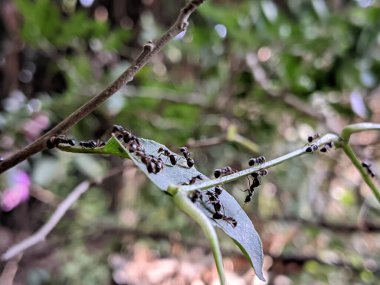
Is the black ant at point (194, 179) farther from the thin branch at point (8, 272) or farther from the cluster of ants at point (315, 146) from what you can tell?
the thin branch at point (8, 272)

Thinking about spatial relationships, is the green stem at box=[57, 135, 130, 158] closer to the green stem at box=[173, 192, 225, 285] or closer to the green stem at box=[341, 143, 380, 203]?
the green stem at box=[173, 192, 225, 285]

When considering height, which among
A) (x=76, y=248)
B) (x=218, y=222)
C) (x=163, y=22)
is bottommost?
(x=218, y=222)

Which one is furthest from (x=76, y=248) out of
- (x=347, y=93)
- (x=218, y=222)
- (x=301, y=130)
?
(x=218, y=222)

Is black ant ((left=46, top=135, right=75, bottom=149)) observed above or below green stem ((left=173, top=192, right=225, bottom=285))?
above

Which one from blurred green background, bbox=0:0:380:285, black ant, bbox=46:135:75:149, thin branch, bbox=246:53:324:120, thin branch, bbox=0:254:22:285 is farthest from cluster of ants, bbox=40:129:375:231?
thin branch, bbox=0:254:22:285

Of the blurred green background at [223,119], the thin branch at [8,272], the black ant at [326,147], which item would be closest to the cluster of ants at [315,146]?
the black ant at [326,147]

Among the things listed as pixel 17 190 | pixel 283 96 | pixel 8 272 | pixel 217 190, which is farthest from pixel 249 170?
pixel 8 272

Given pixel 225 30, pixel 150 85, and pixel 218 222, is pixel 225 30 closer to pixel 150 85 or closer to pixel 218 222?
pixel 150 85
